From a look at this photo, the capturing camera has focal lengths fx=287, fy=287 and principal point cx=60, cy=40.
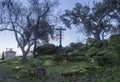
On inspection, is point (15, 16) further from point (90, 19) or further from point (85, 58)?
point (90, 19)

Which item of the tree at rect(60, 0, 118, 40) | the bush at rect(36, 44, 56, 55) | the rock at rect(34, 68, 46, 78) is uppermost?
the tree at rect(60, 0, 118, 40)

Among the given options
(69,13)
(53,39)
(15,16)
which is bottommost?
(53,39)

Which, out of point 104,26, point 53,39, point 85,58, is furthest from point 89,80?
point 104,26

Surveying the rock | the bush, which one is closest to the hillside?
the rock

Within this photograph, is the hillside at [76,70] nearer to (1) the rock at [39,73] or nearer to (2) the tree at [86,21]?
(1) the rock at [39,73]

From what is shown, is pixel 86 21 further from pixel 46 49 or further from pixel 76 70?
pixel 76 70

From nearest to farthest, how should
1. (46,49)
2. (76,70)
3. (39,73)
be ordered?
(39,73)
(76,70)
(46,49)

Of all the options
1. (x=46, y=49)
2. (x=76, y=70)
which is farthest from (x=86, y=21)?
(x=76, y=70)

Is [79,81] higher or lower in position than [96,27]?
lower

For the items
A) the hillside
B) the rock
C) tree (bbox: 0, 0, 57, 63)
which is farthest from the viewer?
tree (bbox: 0, 0, 57, 63)

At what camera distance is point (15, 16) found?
38.5 metres

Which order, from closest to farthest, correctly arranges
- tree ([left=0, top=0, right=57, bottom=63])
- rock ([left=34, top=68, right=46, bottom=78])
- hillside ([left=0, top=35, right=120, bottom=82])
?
hillside ([left=0, top=35, right=120, bottom=82]), rock ([left=34, top=68, right=46, bottom=78]), tree ([left=0, top=0, right=57, bottom=63])

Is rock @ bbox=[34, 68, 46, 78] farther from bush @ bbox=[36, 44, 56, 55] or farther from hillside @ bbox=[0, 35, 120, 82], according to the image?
bush @ bbox=[36, 44, 56, 55]

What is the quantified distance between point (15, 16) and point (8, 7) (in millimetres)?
1650
